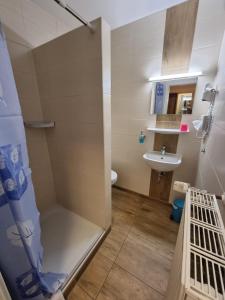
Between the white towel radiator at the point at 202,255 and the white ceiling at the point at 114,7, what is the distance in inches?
78.3

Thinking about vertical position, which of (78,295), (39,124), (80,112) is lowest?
(78,295)

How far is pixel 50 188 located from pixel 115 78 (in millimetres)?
1860

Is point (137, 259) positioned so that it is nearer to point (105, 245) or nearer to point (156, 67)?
point (105, 245)

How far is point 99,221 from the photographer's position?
151 centimetres

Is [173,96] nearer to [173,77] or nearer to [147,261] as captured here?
[173,77]

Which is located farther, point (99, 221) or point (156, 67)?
point (156, 67)

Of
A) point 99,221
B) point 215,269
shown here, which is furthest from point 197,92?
point 99,221

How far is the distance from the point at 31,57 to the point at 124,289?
2337 millimetres

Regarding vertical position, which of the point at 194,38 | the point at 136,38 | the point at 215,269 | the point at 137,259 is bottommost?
the point at 137,259

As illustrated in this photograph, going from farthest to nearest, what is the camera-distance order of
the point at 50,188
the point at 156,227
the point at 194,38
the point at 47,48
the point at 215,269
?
the point at 50,188
the point at 156,227
the point at 194,38
the point at 47,48
the point at 215,269

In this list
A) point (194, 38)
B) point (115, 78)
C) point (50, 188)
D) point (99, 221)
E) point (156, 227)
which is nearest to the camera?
point (194, 38)

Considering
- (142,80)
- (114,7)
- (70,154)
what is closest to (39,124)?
(70,154)

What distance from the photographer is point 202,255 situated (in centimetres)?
47

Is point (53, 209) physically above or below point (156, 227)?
above
